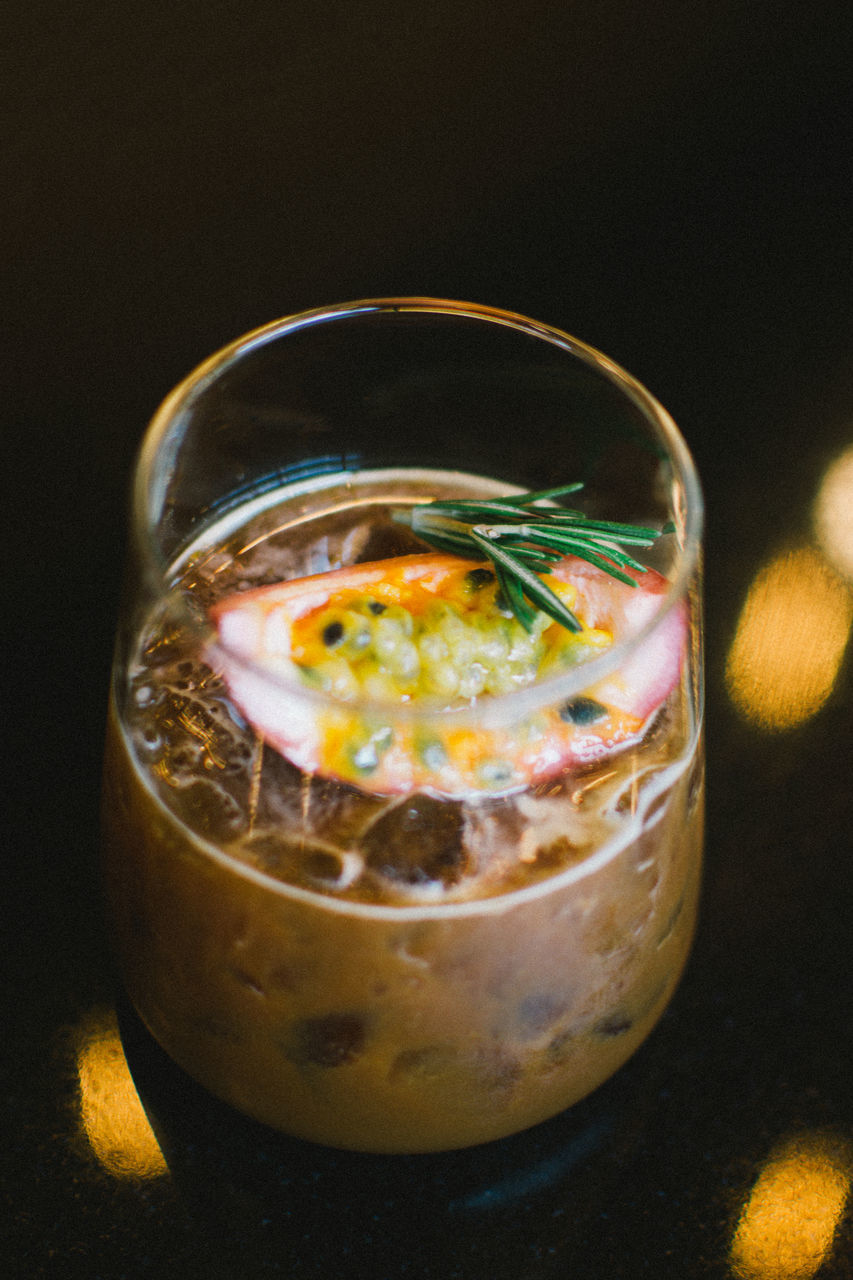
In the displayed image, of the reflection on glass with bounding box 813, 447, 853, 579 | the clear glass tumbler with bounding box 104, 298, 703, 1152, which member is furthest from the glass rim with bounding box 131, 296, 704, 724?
the reflection on glass with bounding box 813, 447, 853, 579

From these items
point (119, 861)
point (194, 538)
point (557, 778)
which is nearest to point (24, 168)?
point (194, 538)

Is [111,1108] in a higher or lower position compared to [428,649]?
lower

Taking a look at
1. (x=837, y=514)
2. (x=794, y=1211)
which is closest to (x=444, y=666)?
(x=794, y=1211)

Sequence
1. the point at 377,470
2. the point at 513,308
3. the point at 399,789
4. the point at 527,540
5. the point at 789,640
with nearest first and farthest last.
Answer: the point at 399,789, the point at 527,540, the point at 377,470, the point at 789,640, the point at 513,308

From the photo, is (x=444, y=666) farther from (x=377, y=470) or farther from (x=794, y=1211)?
(x=794, y=1211)

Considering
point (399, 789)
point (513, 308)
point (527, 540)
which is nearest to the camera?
point (399, 789)

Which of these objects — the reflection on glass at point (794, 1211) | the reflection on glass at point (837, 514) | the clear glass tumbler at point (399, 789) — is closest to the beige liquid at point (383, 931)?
the clear glass tumbler at point (399, 789)

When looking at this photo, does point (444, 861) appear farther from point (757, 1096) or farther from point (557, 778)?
point (757, 1096)

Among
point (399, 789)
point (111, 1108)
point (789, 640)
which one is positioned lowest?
point (111, 1108)
